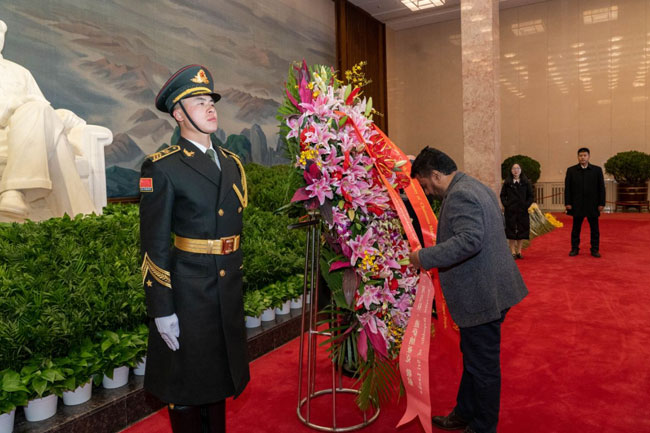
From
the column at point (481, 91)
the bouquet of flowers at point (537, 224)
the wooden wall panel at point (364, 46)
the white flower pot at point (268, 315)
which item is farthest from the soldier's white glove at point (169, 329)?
the wooden wall panel at point (364, 46)

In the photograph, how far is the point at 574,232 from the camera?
6.89 meters

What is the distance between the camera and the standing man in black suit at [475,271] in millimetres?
2086

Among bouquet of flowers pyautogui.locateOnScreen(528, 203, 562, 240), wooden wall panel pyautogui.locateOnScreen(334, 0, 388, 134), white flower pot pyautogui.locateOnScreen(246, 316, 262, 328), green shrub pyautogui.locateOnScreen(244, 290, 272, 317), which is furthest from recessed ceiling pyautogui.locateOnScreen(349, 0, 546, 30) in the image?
white flower pot pyautogui.locateOnScreen(246, 316, 262, 328)

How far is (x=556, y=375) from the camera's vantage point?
303 cm

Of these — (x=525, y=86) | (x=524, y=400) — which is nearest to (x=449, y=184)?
(x=524, y=400)

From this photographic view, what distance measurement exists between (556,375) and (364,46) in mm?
11845

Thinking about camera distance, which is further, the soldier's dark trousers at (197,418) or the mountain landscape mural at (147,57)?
the mountain landscape mural at (147,57)

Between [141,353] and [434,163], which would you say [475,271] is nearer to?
[434,163]

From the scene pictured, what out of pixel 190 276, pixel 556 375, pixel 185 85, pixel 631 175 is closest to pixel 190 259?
pixel 190 276

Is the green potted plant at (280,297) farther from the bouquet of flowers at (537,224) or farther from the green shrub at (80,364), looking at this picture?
the bouquet of flowers at (537,224)

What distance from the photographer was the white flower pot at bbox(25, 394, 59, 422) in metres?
2.29

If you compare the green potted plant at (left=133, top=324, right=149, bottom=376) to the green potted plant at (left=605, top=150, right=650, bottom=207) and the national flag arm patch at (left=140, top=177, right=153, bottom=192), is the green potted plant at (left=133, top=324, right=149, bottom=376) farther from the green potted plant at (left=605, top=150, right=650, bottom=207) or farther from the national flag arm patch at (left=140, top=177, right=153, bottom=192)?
the green potted plant at (left=605, top=150, right=650, bottom=207)

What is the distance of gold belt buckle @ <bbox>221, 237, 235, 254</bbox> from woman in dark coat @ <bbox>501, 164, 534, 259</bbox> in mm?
5341

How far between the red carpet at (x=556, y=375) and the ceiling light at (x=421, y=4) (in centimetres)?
1001
